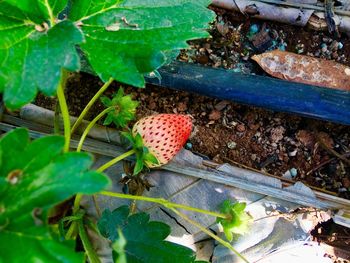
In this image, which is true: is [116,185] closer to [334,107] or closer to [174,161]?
[174,161]

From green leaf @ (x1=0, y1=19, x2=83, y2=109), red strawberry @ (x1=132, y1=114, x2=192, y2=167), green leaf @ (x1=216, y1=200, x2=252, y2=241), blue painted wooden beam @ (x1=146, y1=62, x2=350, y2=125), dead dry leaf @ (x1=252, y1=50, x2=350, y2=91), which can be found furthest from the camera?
dead dry leaf @ (x1=252, y1=50, x2=350, y2=91)

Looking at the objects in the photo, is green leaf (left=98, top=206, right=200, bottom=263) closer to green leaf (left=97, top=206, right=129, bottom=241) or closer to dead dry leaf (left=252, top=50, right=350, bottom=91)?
green leaf (left=97, top=206, right=129, bottom=241)

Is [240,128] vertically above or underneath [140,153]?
underneath

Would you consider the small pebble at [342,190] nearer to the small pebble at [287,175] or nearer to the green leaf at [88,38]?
the small pebble at [287,175]

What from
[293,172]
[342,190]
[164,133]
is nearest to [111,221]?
[164,133]

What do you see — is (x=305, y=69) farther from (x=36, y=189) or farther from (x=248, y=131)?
(x=36, y=189)

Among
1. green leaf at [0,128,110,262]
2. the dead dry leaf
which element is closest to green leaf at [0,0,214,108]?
green leaf at [0,128,110,262]
